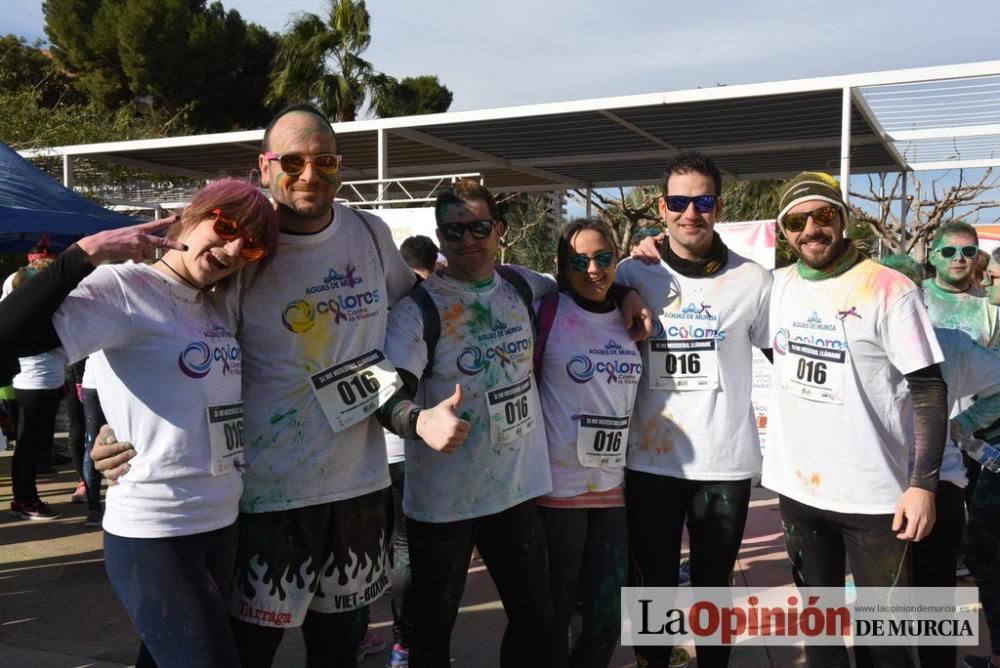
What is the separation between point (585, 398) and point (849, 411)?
2.84 feet

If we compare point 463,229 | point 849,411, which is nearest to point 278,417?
point 463,229

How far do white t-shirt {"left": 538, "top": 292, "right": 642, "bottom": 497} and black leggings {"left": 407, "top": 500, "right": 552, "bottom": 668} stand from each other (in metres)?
0.24

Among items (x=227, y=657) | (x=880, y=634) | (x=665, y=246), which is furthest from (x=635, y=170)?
(x=227, y=657)

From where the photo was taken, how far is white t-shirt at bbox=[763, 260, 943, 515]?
2541 mm

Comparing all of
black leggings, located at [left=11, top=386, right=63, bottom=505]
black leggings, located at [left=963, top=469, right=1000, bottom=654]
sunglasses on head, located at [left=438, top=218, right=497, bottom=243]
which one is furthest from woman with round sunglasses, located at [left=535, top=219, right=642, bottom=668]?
black leggings, located at [left=11, top=386, right=63, bottom=505]

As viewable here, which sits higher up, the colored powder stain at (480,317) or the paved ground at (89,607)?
the colored powder stain at (480,317)

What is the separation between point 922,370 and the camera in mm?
2500

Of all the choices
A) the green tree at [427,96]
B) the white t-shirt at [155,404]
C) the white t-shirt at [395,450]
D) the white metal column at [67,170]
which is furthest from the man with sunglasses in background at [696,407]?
the green tree at [427,96]

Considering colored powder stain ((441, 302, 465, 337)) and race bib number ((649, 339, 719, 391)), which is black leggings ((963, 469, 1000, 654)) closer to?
race bib number ((649, 339, 719, 391))

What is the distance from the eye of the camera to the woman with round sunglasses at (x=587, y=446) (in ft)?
9.09

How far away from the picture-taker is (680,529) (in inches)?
117

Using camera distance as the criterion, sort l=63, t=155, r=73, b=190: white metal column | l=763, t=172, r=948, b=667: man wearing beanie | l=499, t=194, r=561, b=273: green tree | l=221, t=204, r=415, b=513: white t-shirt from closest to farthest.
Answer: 1. l=221, t=204, r=415, b=513: white t-shirt
2. l=763, t=172, r=948, b=667: man wearing beanie
3. l=63, t=155, r=73, b=190: white metal column
4. l=499, t=194, r=561, b=273: green tree

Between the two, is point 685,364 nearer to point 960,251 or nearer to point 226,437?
point 226,437

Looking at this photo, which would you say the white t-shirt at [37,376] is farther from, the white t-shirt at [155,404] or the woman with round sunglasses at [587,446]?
the woman with round sunglasses at [587,446]
